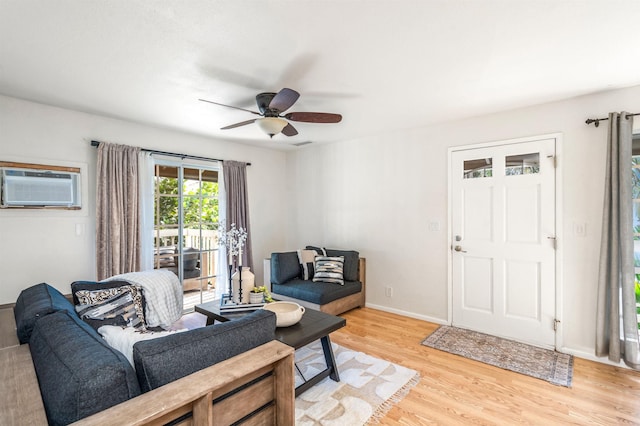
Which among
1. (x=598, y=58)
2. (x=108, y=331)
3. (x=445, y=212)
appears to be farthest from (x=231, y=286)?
(x=598, y=58)

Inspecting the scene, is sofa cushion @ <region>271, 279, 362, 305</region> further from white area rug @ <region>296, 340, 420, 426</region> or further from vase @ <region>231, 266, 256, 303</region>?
vase @ <region>231, 266, 256, 303</region>

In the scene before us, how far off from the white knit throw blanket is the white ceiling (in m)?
1.62

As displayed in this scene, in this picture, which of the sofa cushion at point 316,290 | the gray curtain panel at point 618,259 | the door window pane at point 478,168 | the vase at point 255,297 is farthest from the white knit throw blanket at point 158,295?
the gray curtain panel at point 618,259

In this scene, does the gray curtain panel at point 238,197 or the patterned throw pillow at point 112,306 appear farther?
the gray curtain panel at point 238,197

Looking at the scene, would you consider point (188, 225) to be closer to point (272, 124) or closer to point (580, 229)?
point (272, 124)

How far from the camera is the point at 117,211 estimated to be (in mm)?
3373

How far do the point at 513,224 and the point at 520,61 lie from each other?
1.72m

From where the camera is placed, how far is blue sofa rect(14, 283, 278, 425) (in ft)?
3.26

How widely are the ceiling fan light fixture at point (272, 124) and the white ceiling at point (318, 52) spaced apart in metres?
0.27

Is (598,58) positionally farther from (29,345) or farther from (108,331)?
(29,345)

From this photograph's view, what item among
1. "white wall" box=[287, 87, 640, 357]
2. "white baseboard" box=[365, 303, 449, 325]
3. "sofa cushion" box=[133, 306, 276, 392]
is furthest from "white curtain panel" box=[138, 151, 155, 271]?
"white baseboard" box=[365, 303, 449, 325]

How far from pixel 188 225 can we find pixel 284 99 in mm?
2612

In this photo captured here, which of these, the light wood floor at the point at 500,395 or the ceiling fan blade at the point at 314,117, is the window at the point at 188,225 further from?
the light wood floor at the point at 500,395

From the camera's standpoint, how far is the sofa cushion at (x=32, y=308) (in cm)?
154
